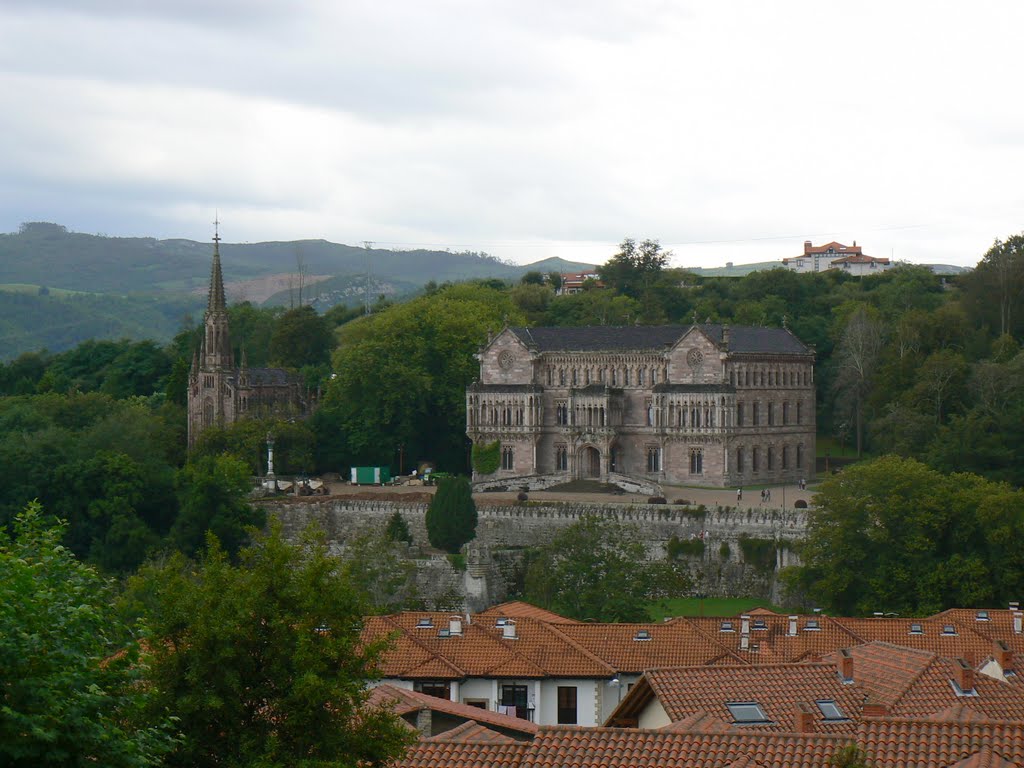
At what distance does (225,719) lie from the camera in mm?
27000

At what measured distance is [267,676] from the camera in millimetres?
27359

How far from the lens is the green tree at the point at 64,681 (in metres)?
20.5

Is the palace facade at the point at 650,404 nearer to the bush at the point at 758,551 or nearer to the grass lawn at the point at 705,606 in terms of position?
the bush at the point at 758,551

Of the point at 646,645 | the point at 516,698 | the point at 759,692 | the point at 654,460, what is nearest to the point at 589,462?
the point at 654,460

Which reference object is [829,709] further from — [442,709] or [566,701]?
[566,701]

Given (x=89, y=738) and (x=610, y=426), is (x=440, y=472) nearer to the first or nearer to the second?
(x=610, y=426)

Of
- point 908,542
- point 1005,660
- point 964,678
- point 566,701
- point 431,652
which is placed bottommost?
point 566,701

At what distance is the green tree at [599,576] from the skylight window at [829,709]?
1129 inches

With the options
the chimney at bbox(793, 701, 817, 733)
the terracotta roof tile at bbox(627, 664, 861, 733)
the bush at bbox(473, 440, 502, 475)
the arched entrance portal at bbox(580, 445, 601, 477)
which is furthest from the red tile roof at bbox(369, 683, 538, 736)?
the bush at bbox(473, 440, 502, 475)

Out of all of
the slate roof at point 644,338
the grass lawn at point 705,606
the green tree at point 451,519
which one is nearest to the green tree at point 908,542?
the grass lawn at point 705,606

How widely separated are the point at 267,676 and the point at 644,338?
233ft

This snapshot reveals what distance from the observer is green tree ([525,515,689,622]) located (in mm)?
63647

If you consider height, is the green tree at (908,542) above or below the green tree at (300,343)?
below

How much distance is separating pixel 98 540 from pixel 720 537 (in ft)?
95.4
